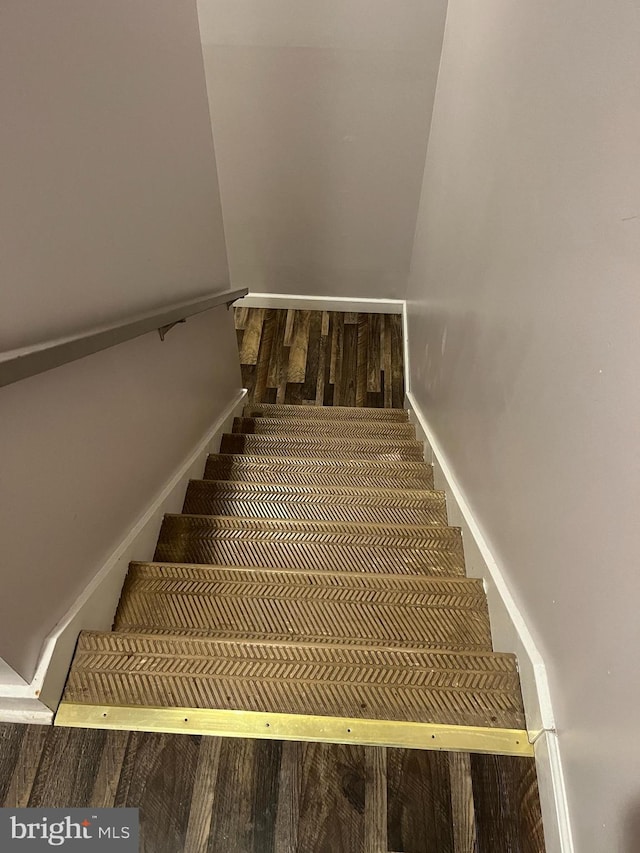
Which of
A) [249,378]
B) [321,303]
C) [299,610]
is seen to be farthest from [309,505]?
[321,303]

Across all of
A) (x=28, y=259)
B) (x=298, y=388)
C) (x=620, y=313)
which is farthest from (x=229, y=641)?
(x=298, y=388)

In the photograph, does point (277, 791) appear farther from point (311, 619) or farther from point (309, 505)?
point (309, 505)

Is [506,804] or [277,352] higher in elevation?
[277,352]

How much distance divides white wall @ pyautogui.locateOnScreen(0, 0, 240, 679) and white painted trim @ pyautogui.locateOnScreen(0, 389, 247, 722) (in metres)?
0.03

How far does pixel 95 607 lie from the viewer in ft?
5.24

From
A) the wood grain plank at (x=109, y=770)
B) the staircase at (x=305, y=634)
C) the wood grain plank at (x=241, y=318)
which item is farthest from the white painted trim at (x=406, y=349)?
the wood grain plank at (x=109, y=770)

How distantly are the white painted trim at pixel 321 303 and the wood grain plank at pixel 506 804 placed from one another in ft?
13.6

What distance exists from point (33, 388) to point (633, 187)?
1271 mm

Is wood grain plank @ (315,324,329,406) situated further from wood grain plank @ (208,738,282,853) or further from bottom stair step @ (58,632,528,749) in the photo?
wood grain plank @ (208,738,282,853)

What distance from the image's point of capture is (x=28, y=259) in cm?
120

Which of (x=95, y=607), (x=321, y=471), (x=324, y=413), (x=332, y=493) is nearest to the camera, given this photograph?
(x=95, y=607)

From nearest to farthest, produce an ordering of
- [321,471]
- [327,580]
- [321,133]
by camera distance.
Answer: [327,580] → [321,471] → [321,133]

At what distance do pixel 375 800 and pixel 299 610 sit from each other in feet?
1.80

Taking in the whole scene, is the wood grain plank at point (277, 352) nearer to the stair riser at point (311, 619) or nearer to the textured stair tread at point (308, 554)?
the textured stair tread at point (308, 554)
